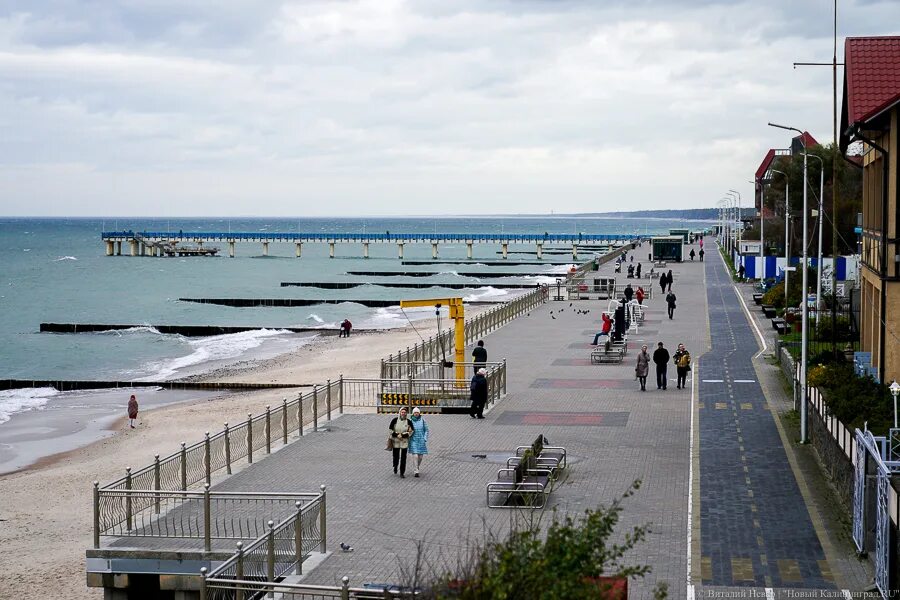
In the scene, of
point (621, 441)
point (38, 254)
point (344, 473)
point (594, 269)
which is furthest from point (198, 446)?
point (38, 254)

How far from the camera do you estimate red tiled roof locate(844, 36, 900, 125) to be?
26.0m

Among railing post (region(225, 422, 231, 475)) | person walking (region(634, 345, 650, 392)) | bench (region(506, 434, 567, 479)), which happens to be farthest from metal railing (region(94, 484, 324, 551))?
person walking (region(634, 345, 650, 392))

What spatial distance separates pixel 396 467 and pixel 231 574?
7402 millimetres

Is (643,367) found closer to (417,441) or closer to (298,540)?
(417,441)

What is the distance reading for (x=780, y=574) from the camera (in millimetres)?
14867

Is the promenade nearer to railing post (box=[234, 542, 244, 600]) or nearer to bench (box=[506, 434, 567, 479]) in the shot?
bench (box=[506, 434, 567, 479])

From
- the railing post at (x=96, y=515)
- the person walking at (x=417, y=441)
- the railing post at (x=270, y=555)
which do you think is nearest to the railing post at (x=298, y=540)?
the railing post at (x=270, y=555)

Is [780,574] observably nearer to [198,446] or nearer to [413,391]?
[198,446]

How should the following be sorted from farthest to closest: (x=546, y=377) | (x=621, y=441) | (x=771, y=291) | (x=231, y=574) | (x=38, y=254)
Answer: (x=38, y=254) → (x=771, y=291) → (x=546, y=377) → (x=621, y=441) → (x=231, y=574)

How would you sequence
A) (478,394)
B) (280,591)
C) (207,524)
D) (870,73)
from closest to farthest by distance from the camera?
(280,591), (207,524), (870,73), (478,394)

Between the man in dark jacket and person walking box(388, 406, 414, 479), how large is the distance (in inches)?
244

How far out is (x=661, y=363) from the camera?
31156 mm

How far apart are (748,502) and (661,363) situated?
12.6 meters

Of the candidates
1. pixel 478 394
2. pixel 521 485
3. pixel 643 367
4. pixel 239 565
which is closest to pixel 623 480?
pixel 521 485
